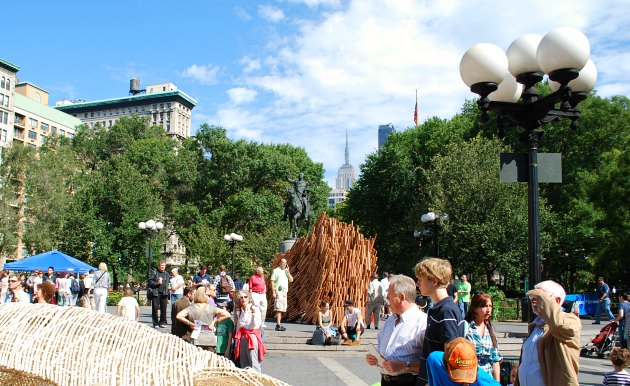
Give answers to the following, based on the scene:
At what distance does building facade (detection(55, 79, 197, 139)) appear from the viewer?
112m

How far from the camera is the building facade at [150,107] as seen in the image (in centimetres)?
11200

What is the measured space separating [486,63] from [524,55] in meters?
0.51

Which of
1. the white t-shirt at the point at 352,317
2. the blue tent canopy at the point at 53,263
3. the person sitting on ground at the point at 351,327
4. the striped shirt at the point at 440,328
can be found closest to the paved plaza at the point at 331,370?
the person sitting on ground at the point at 351,327

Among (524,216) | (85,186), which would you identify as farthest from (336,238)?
(85,186)

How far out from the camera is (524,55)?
662 cm

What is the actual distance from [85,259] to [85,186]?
223 inches

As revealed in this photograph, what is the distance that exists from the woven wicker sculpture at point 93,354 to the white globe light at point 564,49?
4.74 m

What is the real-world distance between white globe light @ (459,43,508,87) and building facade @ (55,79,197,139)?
102611 mm

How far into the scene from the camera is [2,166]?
152 feet

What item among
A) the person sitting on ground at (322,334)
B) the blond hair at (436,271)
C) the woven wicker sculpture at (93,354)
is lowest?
the person sitting on ground at (322,334)

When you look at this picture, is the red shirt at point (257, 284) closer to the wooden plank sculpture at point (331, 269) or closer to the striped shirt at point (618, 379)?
the wooden plank sculpture at point (331, 269)

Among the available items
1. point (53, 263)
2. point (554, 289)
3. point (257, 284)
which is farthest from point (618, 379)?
point (53, 263)

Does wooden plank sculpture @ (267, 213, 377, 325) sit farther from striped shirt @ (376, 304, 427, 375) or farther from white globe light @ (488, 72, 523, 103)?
striped shirt @ (376, 304, 427, 375)

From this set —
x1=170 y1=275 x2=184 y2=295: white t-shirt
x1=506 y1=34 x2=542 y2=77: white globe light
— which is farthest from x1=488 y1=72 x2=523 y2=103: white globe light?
x1=170 y1=275 x2=184 y2=295: white t-shirt
